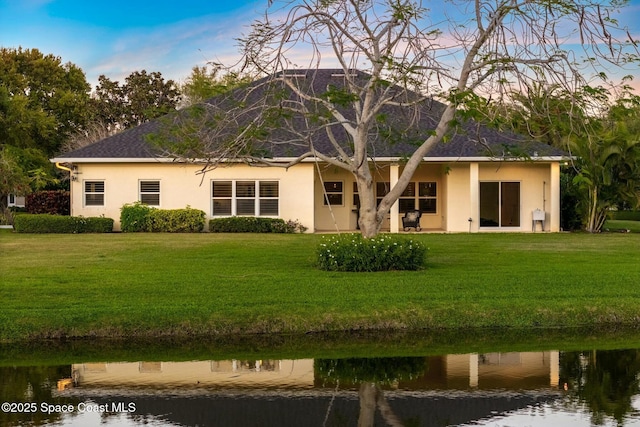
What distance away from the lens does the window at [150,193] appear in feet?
110

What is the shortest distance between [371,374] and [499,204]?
23.6 m

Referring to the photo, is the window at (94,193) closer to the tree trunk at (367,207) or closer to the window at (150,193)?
the window at (150,193)

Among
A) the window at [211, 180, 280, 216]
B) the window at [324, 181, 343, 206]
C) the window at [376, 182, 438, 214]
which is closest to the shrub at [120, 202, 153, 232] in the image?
the window at [211, 180, 280, 216]

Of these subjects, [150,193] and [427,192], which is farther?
[427,192]

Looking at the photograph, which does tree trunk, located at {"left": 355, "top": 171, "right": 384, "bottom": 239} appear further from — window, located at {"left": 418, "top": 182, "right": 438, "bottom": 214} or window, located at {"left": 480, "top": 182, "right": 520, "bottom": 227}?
window, located at {"left": 418, "top": 182, "right": 438, "bottom": 214}

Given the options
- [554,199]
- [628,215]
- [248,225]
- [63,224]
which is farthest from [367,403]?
[628,215]

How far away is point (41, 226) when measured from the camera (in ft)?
108

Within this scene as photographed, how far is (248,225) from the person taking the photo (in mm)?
32531

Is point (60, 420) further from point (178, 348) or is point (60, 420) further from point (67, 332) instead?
point (67, 332)

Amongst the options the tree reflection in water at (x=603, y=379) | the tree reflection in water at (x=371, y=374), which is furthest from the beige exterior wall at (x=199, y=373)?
the tree reflection in water at (x=603, y=379)

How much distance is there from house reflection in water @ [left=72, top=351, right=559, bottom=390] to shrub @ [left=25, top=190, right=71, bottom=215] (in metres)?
26.4

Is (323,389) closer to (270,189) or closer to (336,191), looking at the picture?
(270,189)

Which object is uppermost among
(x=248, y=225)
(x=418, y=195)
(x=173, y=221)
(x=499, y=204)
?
(x=418, y=195)

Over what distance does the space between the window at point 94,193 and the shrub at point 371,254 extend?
16687 mm
